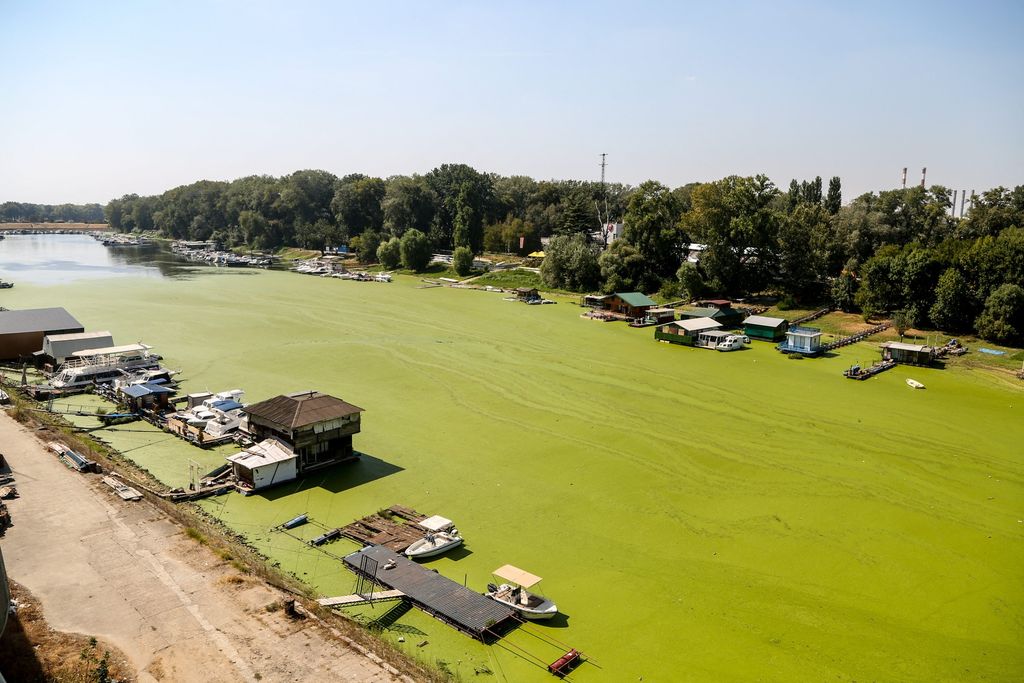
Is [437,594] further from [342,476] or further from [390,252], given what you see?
[390,252]

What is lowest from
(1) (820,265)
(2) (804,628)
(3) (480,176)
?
(2) (804,628)

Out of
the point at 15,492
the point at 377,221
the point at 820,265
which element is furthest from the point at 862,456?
the point at 377,221

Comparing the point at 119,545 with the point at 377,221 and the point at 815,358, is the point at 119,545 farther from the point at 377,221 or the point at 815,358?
the point at 377,221

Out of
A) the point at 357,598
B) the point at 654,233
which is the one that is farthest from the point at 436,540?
the point at 654,233

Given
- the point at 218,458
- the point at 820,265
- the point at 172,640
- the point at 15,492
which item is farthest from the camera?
the point at 820,265

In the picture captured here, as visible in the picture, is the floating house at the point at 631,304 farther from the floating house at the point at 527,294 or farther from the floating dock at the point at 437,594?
the floating dock at the point at 437,594

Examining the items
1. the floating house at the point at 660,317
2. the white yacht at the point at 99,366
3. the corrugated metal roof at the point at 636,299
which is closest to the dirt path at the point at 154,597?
the white yacht at the point at 99,366

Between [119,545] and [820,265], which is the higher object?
[820,265]
